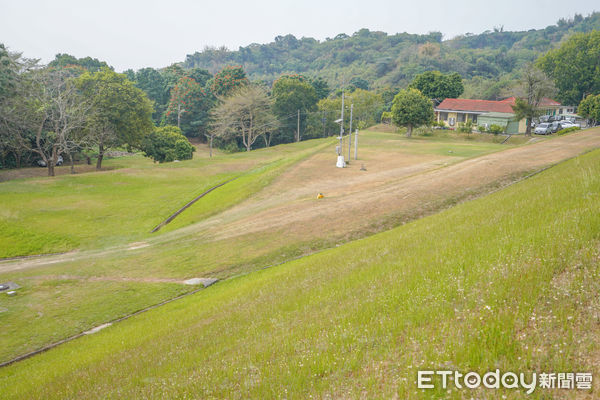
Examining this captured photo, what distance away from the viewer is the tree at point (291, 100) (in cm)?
9275

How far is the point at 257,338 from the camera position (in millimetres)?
8891

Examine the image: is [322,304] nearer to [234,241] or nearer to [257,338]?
[257,338]

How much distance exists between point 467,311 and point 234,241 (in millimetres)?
18350

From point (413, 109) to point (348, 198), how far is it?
160 ft

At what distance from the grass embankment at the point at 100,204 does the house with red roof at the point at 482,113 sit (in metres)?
50.8

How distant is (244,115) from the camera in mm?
82625

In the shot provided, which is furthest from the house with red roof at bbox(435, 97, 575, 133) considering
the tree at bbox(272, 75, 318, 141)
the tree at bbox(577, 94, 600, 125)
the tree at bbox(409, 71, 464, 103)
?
the tree at bbox(272, 75, 318, 141)

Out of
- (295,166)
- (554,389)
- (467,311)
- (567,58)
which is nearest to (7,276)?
(467,311)

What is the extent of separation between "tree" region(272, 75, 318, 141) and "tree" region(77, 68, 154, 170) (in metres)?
39.6

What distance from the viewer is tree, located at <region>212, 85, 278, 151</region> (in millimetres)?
80562

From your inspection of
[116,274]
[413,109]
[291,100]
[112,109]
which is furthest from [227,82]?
[116,274]

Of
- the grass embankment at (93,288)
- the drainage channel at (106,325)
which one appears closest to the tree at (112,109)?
the grass embankment at (93,288)

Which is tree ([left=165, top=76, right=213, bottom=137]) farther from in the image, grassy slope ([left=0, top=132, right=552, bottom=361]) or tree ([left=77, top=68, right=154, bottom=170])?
grassy slope ([left=0, top=132, right=552, bottom=361])

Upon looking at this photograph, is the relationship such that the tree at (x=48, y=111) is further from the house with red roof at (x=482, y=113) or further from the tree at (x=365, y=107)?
the house with red roof at (x=482, y=113)
